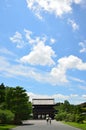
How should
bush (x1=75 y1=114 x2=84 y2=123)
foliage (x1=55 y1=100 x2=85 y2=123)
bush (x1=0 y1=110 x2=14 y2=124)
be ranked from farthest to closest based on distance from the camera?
foliage (x1=55 y1=100 x2=85 y2=123) < bush (x1=75 y1=114 x2=84 y2=123) < bush (x1=0 y1=110 x2=14 y2=124)

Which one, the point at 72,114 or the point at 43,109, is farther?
the point at 43,109

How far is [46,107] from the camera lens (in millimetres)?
119562

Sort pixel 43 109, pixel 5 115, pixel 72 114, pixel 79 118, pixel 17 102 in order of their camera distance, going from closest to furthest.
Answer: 1. pixel 5 115
2. pixel 17 102
3. pixel 79 118
4. pixel 72 114
5. pixel 43 109

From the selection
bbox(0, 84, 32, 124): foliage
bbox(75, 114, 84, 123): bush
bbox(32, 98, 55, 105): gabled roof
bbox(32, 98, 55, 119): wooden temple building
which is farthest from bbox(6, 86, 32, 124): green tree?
bbox(32, 98, 55, 105): gabled roof

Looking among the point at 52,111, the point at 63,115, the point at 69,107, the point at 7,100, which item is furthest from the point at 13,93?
the point at 52,111

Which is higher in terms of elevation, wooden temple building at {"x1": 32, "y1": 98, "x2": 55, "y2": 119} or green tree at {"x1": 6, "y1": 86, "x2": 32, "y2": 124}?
wooden temple building at {"x1": 32, "y1": 98, "x2": 55, "y2": 119}

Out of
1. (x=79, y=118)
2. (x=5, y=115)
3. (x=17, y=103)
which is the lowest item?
(x=5, y=115)

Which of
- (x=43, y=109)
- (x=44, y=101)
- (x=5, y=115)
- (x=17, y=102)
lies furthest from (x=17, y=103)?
(x=44, y=101)

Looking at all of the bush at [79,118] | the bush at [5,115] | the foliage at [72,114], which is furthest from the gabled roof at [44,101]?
the bush at [5,115]

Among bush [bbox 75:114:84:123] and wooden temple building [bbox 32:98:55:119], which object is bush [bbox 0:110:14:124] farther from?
wooden temple building [bbox 32:98:55:119]

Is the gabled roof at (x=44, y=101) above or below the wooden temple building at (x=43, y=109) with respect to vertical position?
above

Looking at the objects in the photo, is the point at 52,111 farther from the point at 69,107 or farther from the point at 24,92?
the point at 24,92

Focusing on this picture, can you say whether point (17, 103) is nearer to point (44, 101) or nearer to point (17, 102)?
point (17, 102)

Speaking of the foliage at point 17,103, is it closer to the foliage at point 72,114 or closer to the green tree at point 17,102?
the green tree at point 17,102
